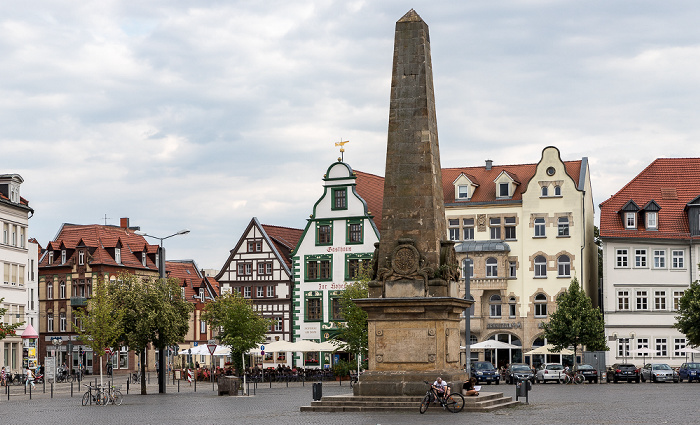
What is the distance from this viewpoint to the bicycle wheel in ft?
101

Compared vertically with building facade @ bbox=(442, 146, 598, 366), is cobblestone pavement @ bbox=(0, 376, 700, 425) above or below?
below

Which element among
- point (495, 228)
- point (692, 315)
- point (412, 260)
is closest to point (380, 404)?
point (412, 260)

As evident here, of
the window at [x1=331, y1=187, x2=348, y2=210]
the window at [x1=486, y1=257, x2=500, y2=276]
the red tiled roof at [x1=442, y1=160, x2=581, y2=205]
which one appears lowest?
the window at [x1=486, y1=257, x2=500, y2=276]

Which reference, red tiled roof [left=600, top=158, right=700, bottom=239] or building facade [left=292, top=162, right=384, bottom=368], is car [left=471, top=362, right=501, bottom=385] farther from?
red tiled roof [left=600, top=158, right=700, bottom=239]

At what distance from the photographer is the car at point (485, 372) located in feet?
200

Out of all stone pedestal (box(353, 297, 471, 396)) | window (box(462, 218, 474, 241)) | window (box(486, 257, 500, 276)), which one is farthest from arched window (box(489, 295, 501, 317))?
stone pedestal (box(353, 297, 471, 396))

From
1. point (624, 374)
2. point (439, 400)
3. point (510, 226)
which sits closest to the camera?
point (439, 400)

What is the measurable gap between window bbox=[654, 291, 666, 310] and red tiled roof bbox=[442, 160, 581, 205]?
902 cm

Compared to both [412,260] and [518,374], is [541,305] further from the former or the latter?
[412,260]

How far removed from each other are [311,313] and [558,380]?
906 inches

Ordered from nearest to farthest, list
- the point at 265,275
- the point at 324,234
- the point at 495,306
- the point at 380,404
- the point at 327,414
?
the point at 327,414
the point at 380,404
the point at 495,306
the point at 324,234
the point at 265,275

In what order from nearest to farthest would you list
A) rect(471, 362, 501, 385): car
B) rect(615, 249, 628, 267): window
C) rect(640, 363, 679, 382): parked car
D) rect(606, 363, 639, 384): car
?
rect(471, 362, 501, 385): car
rect(640, 363, 679, 382): parked car
rect(606, 363, 639, 384): car
rect(615, 249, 628, 267): window

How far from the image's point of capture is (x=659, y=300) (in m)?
76.1

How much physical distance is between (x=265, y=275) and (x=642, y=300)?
89.1 feet
